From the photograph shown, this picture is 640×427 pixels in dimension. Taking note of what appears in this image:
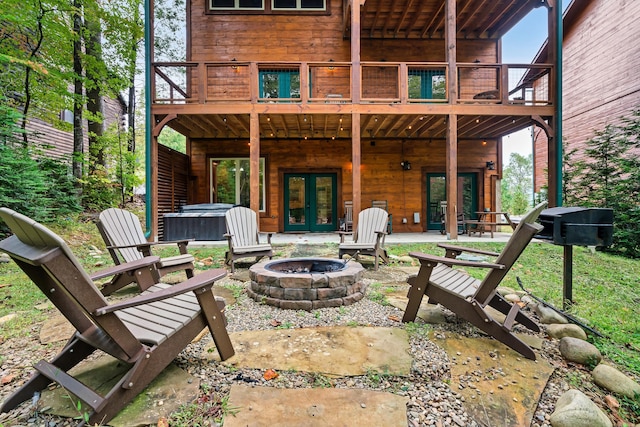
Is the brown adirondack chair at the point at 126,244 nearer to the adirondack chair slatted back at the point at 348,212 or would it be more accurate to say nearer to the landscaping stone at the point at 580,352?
the landscaping stone at the point at 580,352

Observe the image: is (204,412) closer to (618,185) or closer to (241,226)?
(241,226)

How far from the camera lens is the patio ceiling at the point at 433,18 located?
7.87 metres

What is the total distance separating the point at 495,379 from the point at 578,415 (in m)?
0.38

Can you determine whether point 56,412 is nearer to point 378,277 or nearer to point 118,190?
point 378,277

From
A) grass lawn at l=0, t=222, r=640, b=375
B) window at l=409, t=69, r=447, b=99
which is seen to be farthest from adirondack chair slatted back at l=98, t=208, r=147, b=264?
window at l=409, t=69, r=447, b=99

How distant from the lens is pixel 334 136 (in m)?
9.22

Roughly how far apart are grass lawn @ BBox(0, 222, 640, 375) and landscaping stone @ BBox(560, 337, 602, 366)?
0.18 m

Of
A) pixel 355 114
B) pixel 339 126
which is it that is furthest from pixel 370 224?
pixel 339 126

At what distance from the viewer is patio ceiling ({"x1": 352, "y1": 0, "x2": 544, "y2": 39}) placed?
25.8 feet

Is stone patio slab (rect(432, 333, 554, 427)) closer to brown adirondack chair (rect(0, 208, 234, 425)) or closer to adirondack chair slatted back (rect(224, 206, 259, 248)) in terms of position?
brown adirondack chair (rect(0, 208, 234, 425))

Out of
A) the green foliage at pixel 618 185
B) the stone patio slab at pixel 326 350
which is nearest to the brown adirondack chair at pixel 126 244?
the stone patio slab at pixel 326 350

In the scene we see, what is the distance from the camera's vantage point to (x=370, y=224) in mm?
4867

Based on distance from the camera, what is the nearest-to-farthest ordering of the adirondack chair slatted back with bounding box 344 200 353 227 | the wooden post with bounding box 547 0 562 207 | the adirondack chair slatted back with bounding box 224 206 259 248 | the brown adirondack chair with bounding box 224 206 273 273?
the brown adirondack chair with bounding box 224 206 273 273, the adirondack chair slatted back with bounding box 224 206 259 248, the wooden post with bounding box 547 0 562 207, the adirondack chair slatted back with bounding box 344 200 353 227

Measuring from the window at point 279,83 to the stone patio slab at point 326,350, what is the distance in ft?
24.9
